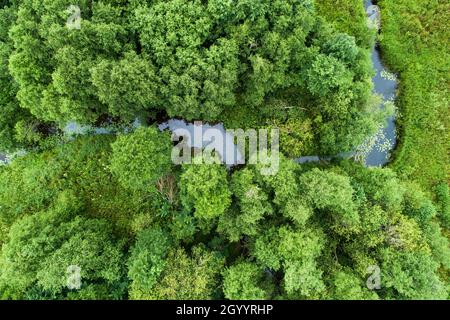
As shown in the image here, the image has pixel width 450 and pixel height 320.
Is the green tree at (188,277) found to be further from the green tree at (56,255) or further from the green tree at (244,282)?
the green tree at (56,255)

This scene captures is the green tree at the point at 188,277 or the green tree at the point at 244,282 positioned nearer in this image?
the green tree at the point at 244,282

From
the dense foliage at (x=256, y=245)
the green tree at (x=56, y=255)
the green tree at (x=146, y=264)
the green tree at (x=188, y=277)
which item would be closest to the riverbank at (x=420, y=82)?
the dense foliage at (x=256, y=245)

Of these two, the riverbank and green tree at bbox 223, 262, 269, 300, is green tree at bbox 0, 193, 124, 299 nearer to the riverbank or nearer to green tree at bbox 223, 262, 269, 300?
green tree at bbox 223, 262, 269, 300

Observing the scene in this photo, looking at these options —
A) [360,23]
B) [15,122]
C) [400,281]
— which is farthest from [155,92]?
[400,281]

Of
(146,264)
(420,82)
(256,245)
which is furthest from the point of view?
(420,82)

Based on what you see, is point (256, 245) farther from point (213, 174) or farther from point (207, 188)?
point (213, 174)

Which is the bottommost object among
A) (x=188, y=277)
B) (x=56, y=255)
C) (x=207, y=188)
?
(x=188, y=277)

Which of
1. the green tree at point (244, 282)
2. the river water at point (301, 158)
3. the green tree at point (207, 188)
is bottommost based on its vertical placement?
the green tree at point (244, 282)

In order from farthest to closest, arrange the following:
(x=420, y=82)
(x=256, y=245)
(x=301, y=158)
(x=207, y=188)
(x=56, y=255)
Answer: (x=420, y=82), (x=301, y=158), (x=256, y=245), (x=56, y=255), (x=207, y=188)

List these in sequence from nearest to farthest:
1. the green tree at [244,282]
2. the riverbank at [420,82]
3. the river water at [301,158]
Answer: the green tree at [244,282], the riverbank at [420,82], the river water at [301,158]

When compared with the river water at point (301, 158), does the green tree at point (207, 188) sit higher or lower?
lower

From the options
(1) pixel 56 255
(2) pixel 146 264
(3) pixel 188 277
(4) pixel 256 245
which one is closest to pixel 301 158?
(4) pixel 256 245
